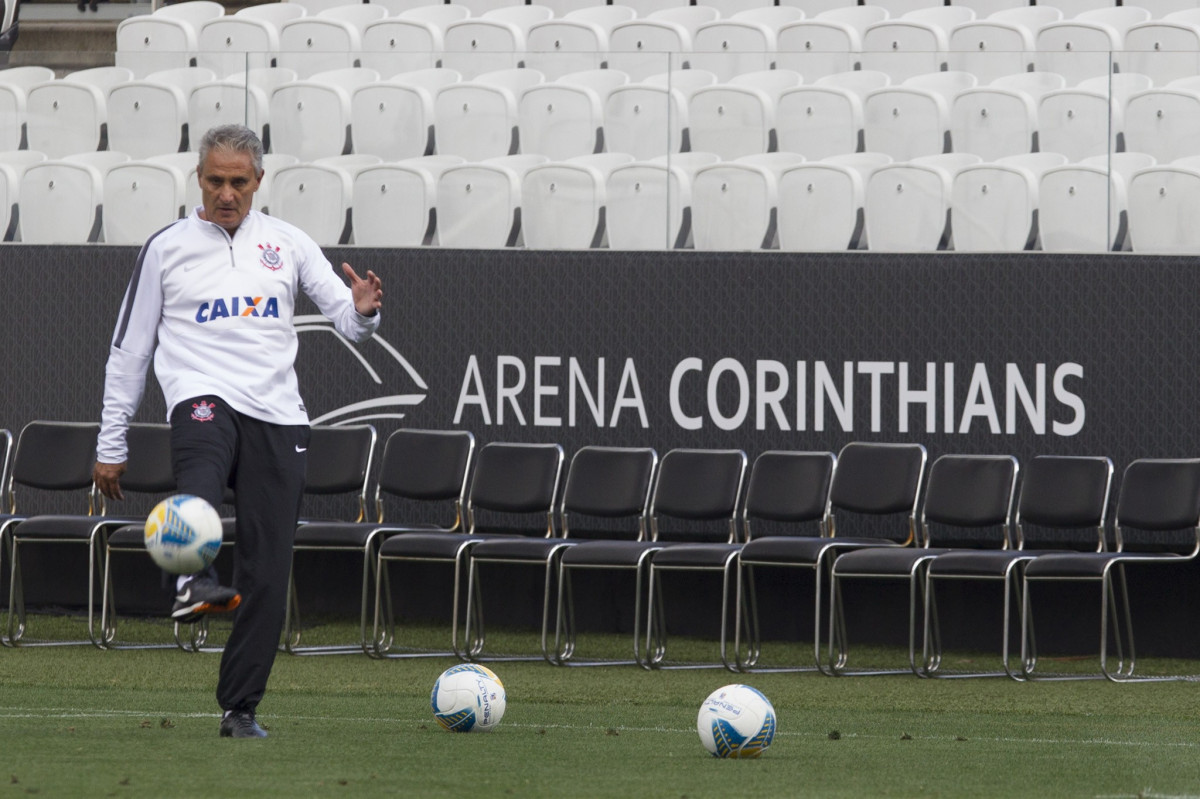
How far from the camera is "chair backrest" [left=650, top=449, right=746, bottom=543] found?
362 inches

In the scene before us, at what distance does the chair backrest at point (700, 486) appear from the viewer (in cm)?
919

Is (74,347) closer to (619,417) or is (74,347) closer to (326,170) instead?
(326,170)

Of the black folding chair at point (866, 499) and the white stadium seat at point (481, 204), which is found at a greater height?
the white stadium seat at point (481, 204)

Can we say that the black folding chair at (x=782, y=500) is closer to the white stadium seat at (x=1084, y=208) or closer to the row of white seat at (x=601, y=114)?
the white stadium seat at (x=1084, y=208)

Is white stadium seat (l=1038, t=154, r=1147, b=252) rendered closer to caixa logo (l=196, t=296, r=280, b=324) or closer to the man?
the man

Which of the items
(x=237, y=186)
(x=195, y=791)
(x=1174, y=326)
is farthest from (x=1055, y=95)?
(x=195, y=791)

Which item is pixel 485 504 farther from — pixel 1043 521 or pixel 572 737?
pixel 572 737

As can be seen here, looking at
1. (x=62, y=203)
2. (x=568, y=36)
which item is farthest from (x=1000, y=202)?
(x=62, y=203)

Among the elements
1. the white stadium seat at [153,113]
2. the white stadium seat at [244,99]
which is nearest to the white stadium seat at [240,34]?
the white stadium seat at [153,113]

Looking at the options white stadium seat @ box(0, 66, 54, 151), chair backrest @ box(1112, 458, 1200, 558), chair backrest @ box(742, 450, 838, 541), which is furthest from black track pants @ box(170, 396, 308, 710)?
white stadium seat @ box(0, 66, 54, 151)

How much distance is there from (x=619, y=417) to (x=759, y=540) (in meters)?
1.34

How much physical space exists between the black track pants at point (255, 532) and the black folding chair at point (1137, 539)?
3913 millimetres

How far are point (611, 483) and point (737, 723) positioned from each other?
4.04m

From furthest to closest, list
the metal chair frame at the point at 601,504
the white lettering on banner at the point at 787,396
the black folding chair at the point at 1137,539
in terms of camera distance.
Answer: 1. the white lettering on banner at the point at 787,396
2. the metal chair frame at the point at 601,504
3. the black folding chair at the point at 1137,539
